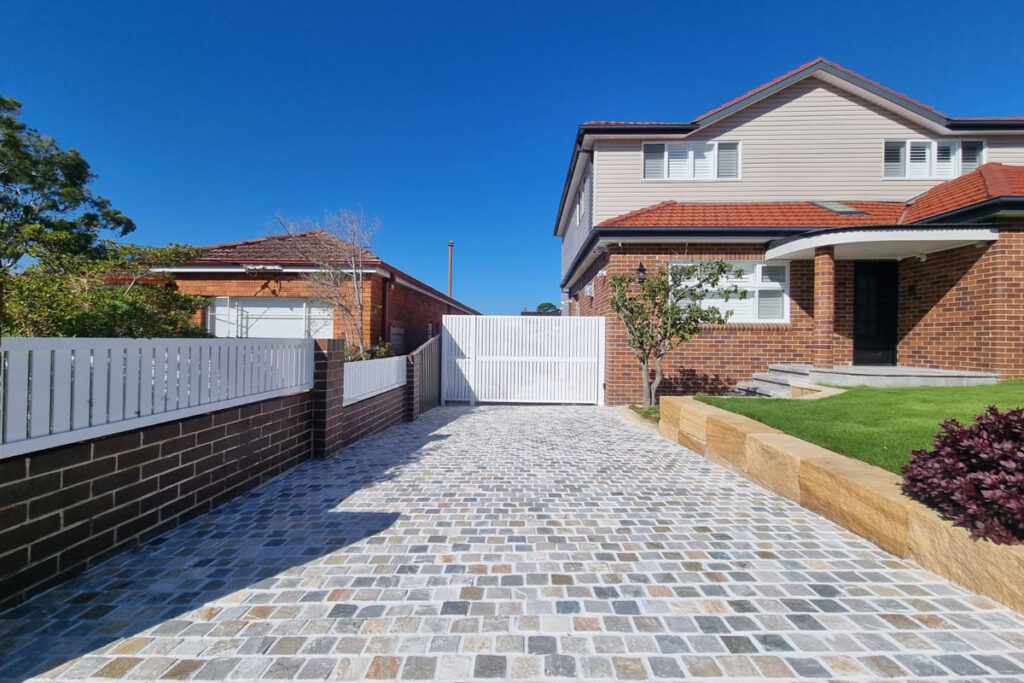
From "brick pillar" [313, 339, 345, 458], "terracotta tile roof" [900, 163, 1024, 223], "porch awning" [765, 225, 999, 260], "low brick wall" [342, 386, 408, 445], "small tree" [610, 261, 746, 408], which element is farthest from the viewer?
"small tree" [610, 261, 746, 408]

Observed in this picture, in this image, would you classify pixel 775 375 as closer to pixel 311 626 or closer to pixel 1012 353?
pixel 1012 353

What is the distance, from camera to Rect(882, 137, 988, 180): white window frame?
412 inches

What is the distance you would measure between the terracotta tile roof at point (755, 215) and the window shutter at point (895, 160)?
95cm

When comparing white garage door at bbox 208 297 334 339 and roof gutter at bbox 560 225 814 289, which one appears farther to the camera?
white garage door at bbox 208 297 334 339

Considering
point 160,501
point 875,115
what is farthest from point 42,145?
point 875,115

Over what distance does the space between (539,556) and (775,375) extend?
7.88 metres

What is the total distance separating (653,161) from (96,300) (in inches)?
→ 449

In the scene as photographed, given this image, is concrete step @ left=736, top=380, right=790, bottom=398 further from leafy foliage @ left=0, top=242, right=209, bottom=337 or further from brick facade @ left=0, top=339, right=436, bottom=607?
leafy foliage @ left=0, top=242, right=209, bottom=337

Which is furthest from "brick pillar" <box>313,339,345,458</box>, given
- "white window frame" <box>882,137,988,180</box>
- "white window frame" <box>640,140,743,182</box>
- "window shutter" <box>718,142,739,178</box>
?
"white window frame" <box>882,137,988,180</box>

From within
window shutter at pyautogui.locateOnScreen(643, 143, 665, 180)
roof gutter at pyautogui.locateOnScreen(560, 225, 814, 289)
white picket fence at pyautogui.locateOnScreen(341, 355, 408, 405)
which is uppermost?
window shutter at pyautogui.locateOnScreen(643, 143, 665, 180)

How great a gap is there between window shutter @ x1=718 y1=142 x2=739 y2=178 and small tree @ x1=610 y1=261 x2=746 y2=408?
12.1ft

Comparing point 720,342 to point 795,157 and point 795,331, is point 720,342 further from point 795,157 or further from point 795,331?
point 795,157

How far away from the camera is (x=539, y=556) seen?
2881 millimetres

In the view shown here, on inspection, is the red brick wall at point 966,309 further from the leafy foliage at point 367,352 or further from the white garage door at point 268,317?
the white garage door at point 268,317
